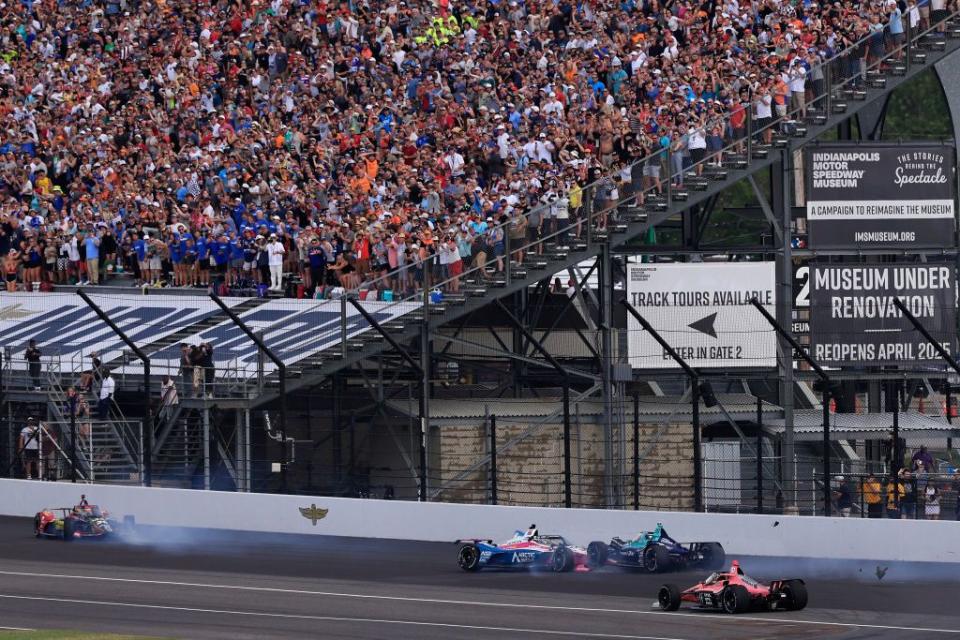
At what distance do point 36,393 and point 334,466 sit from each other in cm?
718

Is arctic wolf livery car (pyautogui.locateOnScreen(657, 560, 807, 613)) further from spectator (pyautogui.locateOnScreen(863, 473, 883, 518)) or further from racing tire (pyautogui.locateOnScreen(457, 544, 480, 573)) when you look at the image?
spectator (pyautogui.locateOnScreen(863, 473, 883, 518))

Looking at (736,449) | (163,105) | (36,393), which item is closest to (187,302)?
(36,393)

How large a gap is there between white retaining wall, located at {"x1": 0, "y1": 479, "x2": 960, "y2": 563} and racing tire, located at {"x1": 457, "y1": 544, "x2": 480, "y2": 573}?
95.7 inches

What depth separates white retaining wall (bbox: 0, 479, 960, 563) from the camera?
2589 cm

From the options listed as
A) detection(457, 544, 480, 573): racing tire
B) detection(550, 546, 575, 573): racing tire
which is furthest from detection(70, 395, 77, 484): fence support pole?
detection(550, 546, 575, 573): racing tire

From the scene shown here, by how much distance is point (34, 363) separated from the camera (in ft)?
115

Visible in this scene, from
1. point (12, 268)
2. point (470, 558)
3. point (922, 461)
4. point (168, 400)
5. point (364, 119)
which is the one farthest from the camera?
point (12, 268)

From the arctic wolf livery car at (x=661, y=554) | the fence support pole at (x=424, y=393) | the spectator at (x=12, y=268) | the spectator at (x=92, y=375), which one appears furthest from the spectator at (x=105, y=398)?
the arctic wolf livery car at (x=661, y=554)

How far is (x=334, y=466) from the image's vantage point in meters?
30.3

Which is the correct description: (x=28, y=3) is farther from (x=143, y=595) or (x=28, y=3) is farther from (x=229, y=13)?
(x=143, y=595)

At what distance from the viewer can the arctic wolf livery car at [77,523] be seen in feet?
96.8

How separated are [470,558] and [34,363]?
11923 millimetres

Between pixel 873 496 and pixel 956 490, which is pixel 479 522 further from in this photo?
pixel 956 490

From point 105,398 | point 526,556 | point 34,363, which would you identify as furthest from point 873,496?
point 34,363
